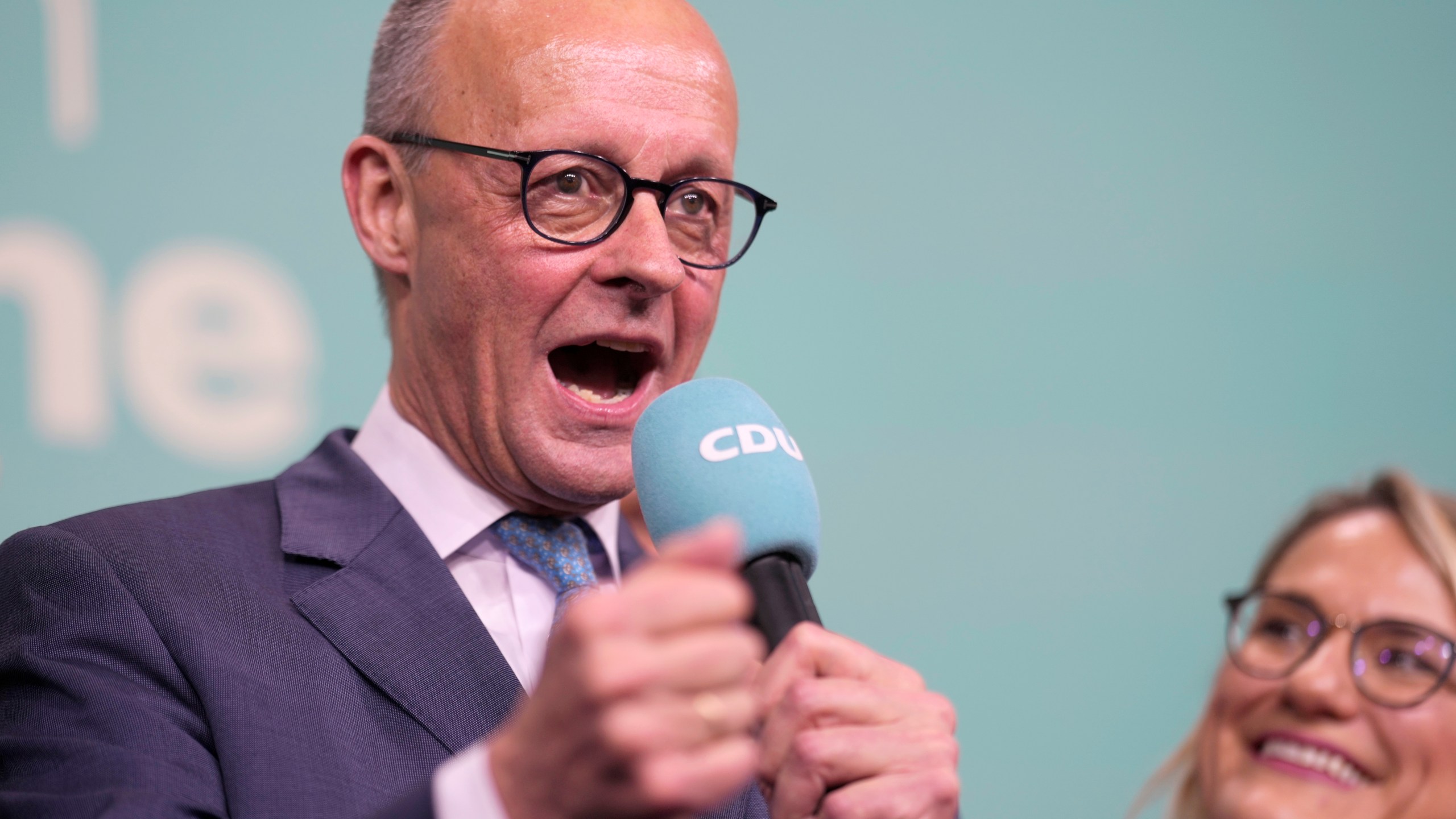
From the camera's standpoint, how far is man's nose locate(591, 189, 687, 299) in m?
1.66

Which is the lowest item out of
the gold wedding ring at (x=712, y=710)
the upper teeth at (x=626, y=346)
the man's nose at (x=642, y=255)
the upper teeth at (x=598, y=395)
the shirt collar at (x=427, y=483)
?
the shirt collar at (x=427, y=483)

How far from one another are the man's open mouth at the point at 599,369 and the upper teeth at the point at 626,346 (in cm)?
5

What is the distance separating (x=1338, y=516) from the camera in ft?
7.64

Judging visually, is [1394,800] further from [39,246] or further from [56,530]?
[39,246]

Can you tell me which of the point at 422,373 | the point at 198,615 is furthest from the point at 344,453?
the point at 198,615

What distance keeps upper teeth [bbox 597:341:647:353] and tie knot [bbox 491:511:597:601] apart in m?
0.29

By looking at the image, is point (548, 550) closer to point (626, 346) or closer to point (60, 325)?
point (626, 346)

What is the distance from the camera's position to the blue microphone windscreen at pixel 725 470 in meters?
1.20

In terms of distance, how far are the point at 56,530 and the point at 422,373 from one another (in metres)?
0.53

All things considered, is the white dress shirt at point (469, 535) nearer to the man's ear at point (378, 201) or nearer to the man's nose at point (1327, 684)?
the man's ear at point (378, 201)

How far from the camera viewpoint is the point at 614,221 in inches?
65.8

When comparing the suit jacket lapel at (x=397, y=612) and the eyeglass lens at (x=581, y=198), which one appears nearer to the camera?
the suit jacket lapel at (x=397, y=612)

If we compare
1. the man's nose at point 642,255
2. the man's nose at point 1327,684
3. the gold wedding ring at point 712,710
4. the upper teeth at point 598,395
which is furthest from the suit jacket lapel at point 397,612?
the man's nose at point 1327,684

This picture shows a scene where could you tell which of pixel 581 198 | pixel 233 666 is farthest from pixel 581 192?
pixel 233 666
